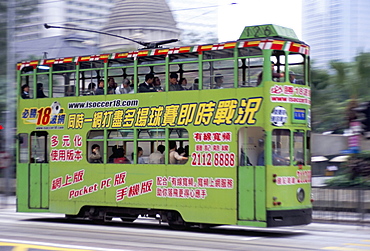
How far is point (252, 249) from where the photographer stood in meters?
10.9

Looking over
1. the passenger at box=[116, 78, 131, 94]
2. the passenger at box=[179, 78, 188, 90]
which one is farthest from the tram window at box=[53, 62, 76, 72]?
the passenger at box=[179, 78, 188, 90]

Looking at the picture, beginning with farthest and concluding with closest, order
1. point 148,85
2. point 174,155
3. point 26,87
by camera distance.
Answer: point 26,87 → point 148,85 → point 174,155

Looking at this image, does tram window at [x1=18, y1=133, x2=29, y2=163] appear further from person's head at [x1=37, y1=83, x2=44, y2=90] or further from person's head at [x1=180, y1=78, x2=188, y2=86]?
person's head at [x1=180, y1=78, x2=188, y2=86]

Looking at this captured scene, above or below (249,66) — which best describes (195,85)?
below

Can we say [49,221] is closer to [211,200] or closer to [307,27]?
[211,200]

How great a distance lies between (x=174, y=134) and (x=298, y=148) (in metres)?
2.76

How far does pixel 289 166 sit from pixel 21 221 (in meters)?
7.50

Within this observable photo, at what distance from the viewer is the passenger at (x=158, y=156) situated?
14.3 metres

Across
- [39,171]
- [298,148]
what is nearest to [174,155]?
[298,148]

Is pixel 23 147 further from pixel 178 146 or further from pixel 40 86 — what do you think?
pixel 178 146

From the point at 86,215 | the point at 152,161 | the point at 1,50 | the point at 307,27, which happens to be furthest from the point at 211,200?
the point at 307,27

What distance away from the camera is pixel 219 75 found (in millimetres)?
13594

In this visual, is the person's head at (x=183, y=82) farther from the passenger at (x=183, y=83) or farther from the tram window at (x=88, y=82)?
the tram window at (x=88, y=82)

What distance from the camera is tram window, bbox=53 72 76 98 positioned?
52.1 ft
